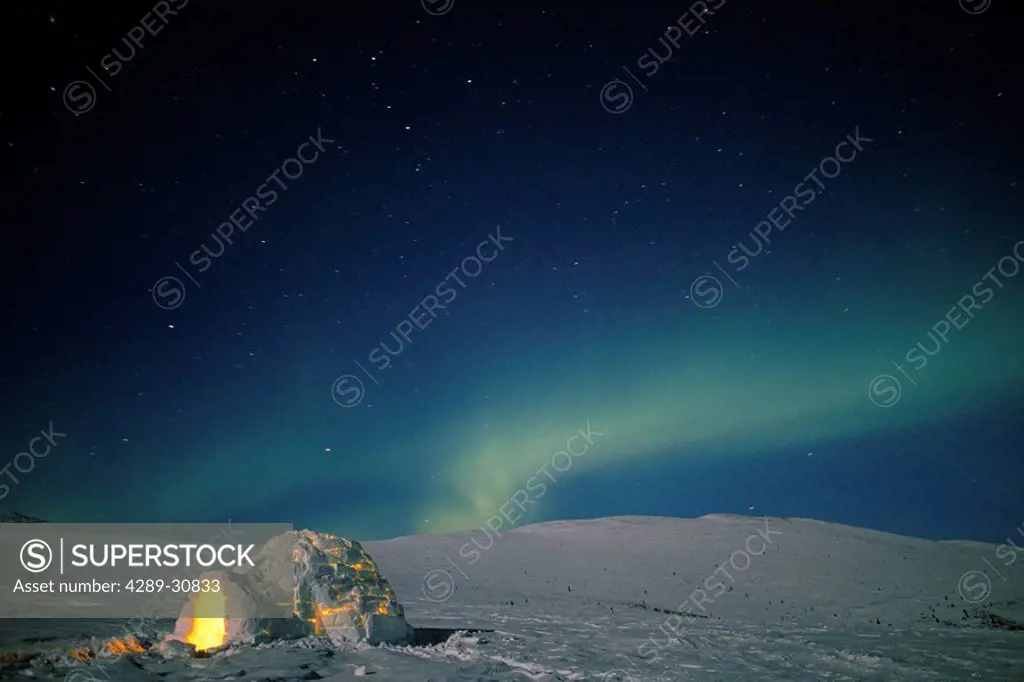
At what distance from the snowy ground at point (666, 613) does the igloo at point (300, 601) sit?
508mm

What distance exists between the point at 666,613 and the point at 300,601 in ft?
40.5

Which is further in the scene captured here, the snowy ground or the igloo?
the igloo

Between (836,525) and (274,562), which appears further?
(836,525)

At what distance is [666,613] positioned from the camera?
788 inches

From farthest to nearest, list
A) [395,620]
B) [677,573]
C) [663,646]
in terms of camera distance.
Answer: [677,573] → [663,646] → [395,620]

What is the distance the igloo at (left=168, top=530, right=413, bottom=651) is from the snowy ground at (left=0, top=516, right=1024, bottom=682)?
51 cm

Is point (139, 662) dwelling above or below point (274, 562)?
below

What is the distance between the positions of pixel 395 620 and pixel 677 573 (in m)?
18.3

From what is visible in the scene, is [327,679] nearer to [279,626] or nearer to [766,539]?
[279,626]

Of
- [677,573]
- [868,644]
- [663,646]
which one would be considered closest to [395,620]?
[663,646]

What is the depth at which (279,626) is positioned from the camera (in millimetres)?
12211

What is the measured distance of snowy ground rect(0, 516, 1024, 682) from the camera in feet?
37.4

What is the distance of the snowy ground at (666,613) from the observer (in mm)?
11406

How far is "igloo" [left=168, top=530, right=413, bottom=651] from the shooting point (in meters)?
11.9
